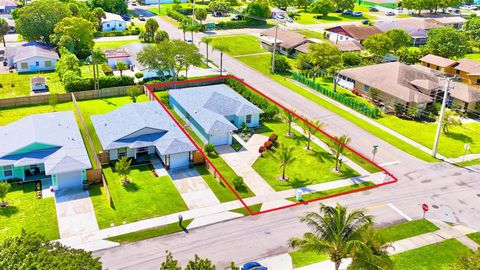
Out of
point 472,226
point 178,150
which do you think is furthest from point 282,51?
point 472,226

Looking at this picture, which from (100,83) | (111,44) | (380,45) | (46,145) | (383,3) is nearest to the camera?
(46,145)

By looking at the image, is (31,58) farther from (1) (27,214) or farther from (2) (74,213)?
(2) (74,213)

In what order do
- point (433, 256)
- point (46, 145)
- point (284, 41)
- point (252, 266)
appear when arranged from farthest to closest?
1. point (284, 41)
2. point (46, 145)
3. point (433, 256)
4. point (252, 266)

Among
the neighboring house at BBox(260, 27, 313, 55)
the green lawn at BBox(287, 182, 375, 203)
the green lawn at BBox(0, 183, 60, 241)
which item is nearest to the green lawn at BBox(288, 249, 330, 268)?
the green lawn at BBox(287, 182, 375, 203)

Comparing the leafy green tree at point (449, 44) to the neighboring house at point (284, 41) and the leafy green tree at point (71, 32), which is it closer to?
the neighboring house at point (284, 41)

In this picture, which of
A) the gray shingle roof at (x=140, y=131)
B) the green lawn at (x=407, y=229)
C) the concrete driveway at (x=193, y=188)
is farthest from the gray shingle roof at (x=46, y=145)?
the green lawn at (x=407, y=229)

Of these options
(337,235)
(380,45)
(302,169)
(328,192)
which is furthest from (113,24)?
(337,235)

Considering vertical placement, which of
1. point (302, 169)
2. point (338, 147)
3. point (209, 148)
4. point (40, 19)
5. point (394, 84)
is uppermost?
point (40, 19)

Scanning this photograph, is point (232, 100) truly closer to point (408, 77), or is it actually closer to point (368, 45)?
point (408, 77)
